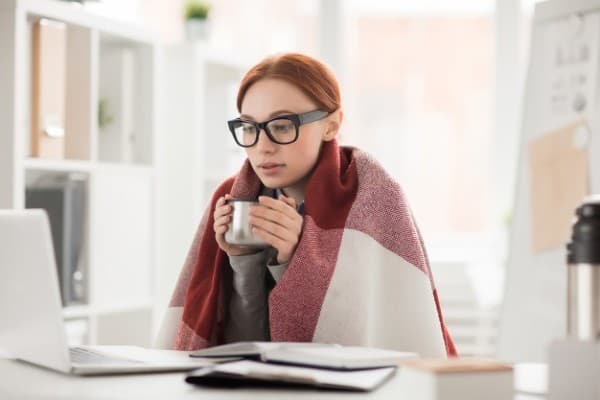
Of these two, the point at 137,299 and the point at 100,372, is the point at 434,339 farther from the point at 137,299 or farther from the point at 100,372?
the point at 137,299

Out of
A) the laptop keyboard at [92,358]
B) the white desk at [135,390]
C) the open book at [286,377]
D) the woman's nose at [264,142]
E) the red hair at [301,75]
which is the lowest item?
the white desk at [135,390]

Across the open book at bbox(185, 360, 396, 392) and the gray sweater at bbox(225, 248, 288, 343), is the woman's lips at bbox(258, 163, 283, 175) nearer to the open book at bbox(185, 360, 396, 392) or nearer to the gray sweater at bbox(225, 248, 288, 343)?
the gray sweater at bbox(225, 248, 288, 343)

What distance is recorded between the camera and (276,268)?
156 centimetres

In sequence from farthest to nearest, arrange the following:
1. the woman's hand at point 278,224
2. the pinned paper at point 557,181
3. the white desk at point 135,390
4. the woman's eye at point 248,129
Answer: the pinned paper at point 557,181 → the woman's eye at point 248,129 → the woman's hand at point 278,224 → the white desk at point 135,390

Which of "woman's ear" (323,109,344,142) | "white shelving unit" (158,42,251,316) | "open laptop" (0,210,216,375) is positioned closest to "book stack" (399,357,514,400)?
"open laptop" (0,210,216,375)

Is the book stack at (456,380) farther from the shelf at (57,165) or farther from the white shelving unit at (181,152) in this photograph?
the white shelving unit at (181,152)

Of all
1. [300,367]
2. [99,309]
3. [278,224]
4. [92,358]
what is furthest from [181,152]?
[300,367]

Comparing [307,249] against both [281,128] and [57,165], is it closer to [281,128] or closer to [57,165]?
[281,128]

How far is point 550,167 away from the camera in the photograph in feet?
7.73

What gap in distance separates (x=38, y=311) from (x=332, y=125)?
0.73m

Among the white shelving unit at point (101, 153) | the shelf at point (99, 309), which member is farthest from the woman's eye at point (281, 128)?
the shelf at point (99, 309)

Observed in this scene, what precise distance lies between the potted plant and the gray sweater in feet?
6.79

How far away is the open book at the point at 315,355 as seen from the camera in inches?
43.5

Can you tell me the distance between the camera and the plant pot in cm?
356
